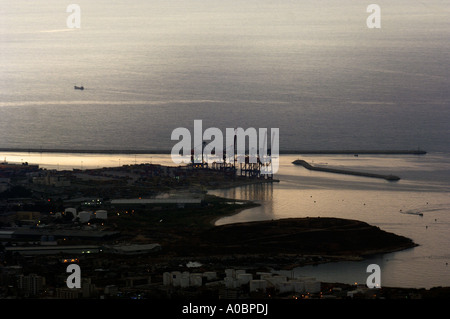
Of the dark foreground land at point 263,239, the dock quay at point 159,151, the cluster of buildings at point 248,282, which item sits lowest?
the cluster of buildings at point 248,282

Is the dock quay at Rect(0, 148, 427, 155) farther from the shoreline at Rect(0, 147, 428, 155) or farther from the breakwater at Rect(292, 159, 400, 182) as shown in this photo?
the breakwater at Rect(292, 159, 400, 182)

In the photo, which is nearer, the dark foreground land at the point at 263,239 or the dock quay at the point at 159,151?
the dark foreground land at the point at 263,239

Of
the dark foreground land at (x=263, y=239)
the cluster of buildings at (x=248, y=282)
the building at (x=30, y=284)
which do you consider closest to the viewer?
the building at (x=30, y=284)

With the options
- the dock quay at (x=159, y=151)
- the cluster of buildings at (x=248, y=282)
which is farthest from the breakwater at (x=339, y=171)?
the cluster of buildings at (x=248, y=282)

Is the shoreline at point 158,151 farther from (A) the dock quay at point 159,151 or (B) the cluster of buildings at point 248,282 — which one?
(B) the cluster of buildings at point 248,282

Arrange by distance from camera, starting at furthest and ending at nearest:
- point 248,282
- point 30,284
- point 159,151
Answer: point 159,151 → point 248,282 → point 30,284

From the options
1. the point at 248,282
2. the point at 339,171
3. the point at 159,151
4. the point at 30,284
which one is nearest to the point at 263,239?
the point at 248,282

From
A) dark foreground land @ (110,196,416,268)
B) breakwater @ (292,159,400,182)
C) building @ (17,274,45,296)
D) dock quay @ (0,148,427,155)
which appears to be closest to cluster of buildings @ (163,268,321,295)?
building @ (17,274,45,296)

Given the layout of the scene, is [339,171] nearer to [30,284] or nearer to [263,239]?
[263,239]

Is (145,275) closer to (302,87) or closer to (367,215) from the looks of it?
(367,215)

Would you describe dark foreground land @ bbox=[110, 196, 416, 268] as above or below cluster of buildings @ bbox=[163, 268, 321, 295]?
above

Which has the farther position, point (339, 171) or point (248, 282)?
point (339, 171)
